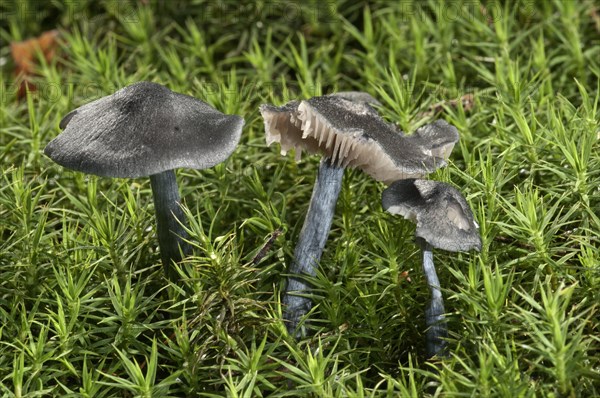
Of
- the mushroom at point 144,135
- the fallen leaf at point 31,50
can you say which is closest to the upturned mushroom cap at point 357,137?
the mushroom at point 144,135

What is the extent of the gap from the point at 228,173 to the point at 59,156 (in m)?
0.93

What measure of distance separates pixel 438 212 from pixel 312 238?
0.55 m

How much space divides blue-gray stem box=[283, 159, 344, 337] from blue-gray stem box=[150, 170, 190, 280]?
0.41 m

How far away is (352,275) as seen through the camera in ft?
9.02

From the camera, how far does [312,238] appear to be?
2768 mm

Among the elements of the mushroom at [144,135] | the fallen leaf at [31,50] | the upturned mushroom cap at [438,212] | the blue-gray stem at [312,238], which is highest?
the mushroom at [144,135]

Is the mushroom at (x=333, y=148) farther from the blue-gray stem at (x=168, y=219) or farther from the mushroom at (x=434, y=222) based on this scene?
the blue-gray stem at (x=168, y=219)

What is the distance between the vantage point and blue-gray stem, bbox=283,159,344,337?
2727 millimetres

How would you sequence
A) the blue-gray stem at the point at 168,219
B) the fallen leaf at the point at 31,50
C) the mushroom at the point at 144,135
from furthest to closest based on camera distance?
the fallen leaf at the point at 31,50, the blue-gray stem at the point at 168,219, the mushroom at the point at 144,135

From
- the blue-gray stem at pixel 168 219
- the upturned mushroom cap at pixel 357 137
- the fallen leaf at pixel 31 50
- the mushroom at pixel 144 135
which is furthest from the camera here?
the fallen leaf at pixel 31 50

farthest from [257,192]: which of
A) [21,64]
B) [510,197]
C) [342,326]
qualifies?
[21,64]

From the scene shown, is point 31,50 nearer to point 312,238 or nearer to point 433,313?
point 312,238

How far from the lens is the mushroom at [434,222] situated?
2365mm

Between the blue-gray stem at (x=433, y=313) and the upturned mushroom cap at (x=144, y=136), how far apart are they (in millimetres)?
748
